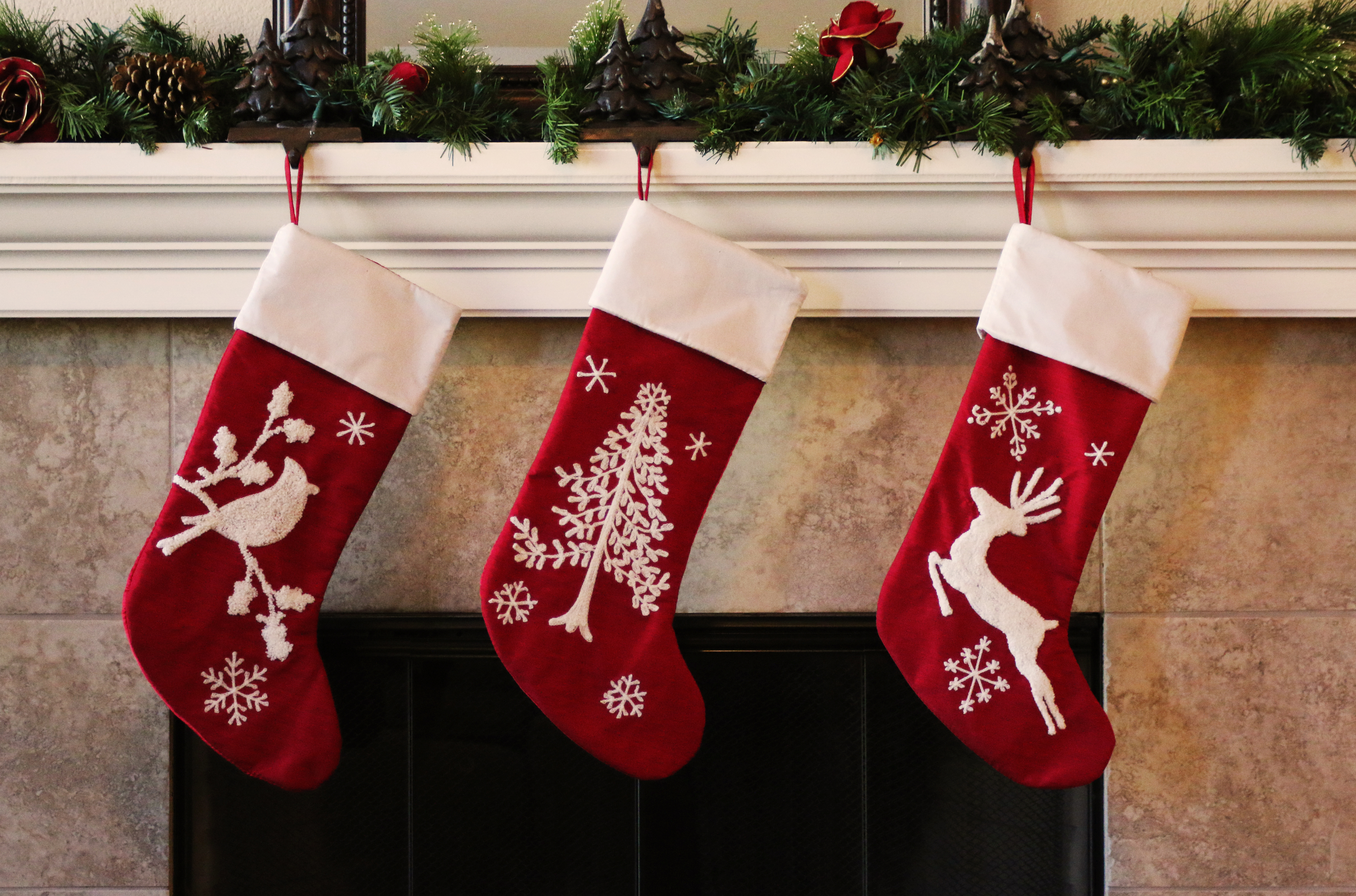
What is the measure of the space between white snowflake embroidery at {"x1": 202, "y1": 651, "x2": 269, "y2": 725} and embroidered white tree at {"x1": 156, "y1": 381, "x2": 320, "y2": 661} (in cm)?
3

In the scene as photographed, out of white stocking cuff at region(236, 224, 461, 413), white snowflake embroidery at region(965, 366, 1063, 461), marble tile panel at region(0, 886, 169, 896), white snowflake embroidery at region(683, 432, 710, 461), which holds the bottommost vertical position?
marble tile panel at region(0, 886, 169, 896)

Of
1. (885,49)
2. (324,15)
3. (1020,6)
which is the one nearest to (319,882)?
(324,15)

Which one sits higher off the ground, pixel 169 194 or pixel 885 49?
pixel 885 49

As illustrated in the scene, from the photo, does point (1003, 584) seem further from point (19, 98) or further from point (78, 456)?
point (19, 98)

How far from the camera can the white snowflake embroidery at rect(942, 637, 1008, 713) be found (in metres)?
1.07

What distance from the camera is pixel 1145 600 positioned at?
1.20 metres

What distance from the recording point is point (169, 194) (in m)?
1.09

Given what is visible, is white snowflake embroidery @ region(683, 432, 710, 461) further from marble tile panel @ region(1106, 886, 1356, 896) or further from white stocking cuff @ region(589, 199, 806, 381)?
marble tile panel @ region(1106, 886, 1356, 896)

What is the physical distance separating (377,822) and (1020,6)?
1345 mm

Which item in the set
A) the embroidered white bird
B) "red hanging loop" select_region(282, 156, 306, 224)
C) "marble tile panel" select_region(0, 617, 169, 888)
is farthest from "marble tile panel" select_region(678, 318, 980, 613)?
"marble tile panel" select_region(0, 617, 169, 888)

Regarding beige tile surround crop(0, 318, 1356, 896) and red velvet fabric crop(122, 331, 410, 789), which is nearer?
red velvet fabric crop(122, 331, 410, 789)

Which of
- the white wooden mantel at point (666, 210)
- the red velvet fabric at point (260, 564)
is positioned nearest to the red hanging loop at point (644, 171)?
the white wooden mantel at point (666, 210)

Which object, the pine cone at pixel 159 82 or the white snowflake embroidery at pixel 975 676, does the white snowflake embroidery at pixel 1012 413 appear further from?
the pine cone at pixel 159 82

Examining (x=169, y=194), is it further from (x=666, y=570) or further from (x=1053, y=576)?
(x=1053, y=576)
